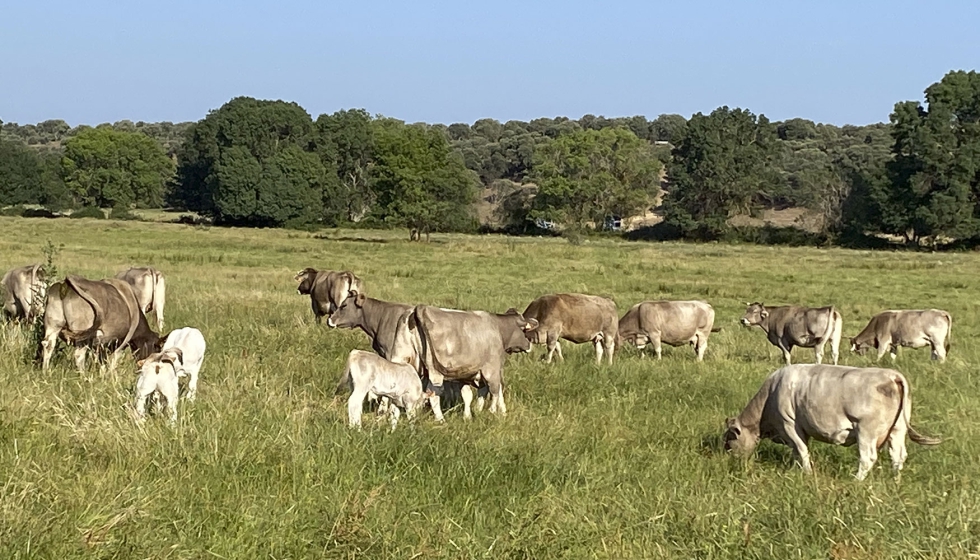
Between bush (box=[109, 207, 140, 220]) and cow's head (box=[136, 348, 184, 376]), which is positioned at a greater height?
cow's head (box=[136, 348, 184, 376])

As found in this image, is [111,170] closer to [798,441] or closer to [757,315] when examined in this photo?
[757,315]

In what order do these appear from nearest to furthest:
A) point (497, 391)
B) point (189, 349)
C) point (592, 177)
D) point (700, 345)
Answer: point (189, 349), point (497, 391), point (700, 345), point (592, 177)

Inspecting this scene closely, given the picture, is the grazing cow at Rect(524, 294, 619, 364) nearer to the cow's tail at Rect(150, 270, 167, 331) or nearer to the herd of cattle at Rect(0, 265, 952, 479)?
the herd of cattle at Rect(0, 265, 952, 479)

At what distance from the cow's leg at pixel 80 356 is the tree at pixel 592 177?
68313 millimetres

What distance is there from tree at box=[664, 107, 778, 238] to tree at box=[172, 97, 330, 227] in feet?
105

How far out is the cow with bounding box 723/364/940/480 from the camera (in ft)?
26.1

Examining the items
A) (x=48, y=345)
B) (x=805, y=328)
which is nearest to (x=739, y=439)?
(x=48, y=345)

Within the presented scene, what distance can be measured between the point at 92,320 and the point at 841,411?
7678mm

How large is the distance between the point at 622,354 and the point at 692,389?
16.8ft

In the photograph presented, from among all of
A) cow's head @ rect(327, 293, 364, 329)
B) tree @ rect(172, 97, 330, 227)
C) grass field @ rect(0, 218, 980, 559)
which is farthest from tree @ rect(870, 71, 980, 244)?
cow's head @ rect(327, 293, 364, 329)

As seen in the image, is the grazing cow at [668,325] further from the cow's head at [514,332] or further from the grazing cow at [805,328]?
the cow's head at [514,332]

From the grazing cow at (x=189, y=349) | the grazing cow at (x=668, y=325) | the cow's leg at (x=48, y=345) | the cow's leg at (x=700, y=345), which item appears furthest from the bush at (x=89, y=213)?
the grazing cow at (x=189, y=349)

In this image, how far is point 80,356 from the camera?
10289 millimetres

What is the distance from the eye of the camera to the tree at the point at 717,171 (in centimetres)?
7956
